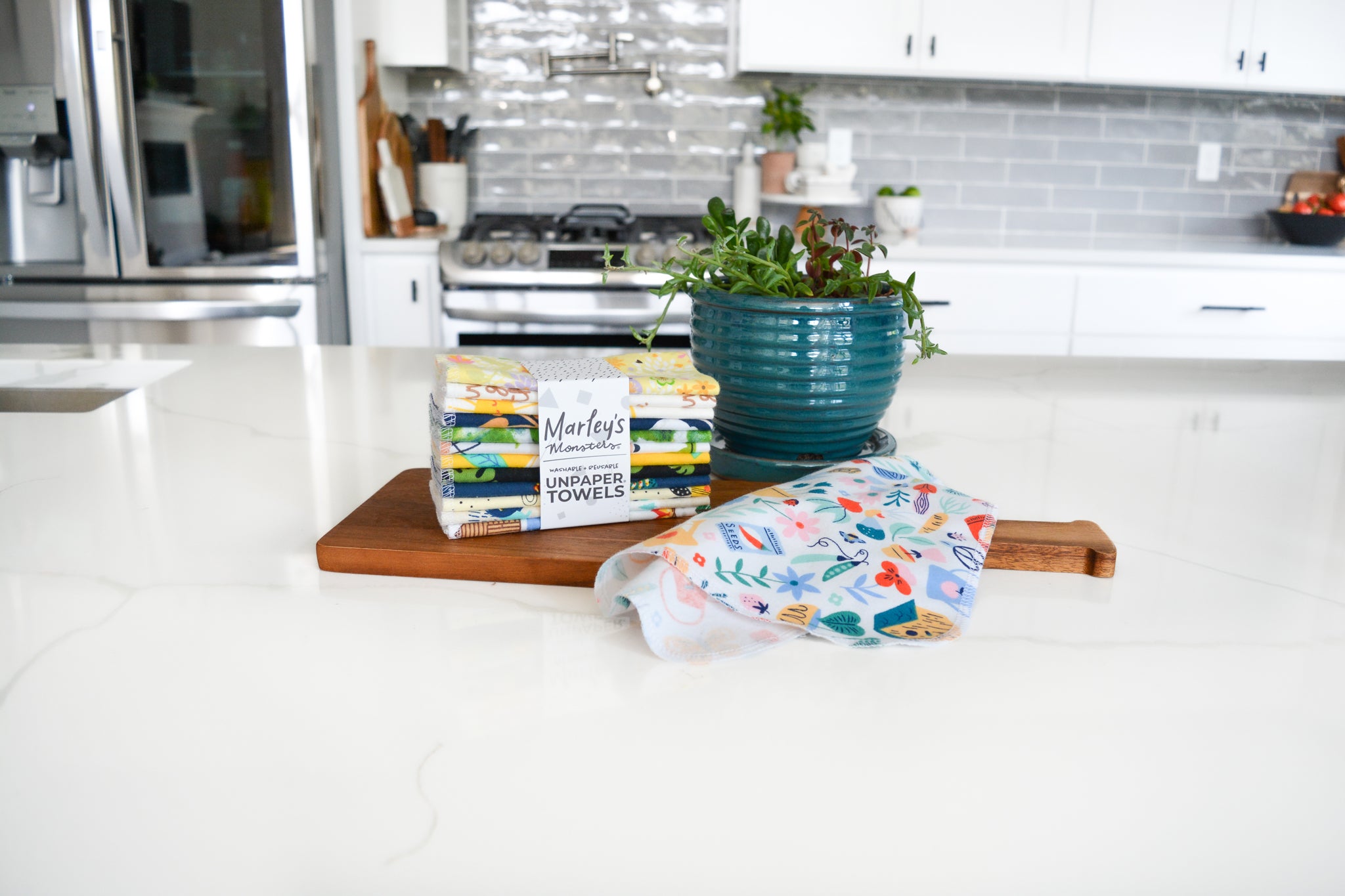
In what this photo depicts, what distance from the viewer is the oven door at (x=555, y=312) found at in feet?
9.62

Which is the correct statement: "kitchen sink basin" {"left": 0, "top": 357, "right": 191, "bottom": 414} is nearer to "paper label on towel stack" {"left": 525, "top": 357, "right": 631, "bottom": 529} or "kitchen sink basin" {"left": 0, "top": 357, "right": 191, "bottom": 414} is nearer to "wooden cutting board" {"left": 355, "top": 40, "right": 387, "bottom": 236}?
"paper label on towel stack" {"left": 525, "top": 357, "right": 631, "bottom": 529}

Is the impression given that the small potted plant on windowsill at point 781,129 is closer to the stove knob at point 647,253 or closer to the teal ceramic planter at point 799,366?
the stove knob at point 647,253

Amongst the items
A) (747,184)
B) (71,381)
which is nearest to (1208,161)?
(747,184)

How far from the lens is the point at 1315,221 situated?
3291 mm

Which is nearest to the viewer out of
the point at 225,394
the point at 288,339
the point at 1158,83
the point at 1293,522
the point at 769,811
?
the point at 769,811

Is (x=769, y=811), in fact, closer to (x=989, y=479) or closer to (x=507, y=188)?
(x=989, y=479)

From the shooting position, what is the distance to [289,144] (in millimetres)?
2805

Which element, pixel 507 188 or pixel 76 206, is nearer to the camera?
pixel 76 206

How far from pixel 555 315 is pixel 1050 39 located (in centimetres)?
170

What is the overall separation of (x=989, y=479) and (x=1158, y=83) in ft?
8.75

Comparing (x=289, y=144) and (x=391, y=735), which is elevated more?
(x=289, y=144)

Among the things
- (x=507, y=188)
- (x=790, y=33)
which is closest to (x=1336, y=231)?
(x=790, y=33)

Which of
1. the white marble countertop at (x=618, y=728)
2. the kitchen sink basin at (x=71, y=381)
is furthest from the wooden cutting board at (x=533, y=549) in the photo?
the kitchen sink basin at (x=71, y=381)

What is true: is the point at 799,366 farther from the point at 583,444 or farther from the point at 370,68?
the point at 370,68
